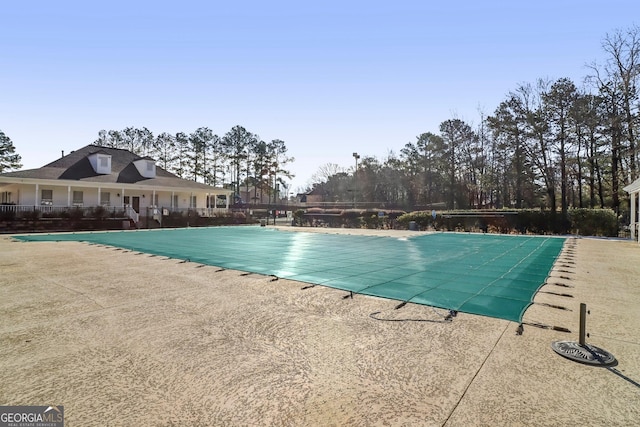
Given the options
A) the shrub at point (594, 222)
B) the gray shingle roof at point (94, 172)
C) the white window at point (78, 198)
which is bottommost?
the shrub at point (594, 222)

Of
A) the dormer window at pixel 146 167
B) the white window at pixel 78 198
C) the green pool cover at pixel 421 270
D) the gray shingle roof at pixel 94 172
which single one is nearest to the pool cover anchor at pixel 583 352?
the green pool cover at pixel 421 270

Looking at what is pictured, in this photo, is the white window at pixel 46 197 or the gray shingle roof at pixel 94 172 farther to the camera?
the gray shingle roof at pixel 94 172

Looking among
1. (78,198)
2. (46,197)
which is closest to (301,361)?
(46,197)

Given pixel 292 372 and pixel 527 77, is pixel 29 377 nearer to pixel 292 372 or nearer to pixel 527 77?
pixel 292 372

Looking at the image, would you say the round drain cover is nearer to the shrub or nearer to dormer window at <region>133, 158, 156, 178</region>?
the shrub

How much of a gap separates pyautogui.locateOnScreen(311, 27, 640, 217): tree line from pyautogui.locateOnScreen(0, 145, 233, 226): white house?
77.7ft

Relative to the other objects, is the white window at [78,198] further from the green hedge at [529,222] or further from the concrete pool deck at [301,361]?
the green hedge at [529,222]

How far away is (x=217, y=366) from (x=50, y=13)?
1082cm

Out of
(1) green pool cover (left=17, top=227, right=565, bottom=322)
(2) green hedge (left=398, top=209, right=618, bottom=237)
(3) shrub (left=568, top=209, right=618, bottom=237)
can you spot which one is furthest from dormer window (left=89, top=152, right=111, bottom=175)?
(3) shrub (left=568, top=209, right=618, bottom=237)

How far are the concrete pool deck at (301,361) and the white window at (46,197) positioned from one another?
2101 centimetres

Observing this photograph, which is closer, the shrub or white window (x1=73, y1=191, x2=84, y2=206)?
the shrub

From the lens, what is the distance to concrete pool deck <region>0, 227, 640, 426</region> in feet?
6.62

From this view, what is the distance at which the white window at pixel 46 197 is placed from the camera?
2127cm

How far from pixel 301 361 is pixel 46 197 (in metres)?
25.9
